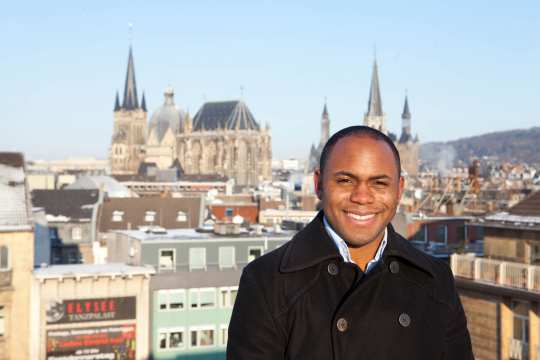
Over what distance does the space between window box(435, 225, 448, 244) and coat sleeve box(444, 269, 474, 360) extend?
43.2 meters

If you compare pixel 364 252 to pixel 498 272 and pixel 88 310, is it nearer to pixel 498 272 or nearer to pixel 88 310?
pixel 498 272

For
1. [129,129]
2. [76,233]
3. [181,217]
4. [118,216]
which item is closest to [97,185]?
[118,216]

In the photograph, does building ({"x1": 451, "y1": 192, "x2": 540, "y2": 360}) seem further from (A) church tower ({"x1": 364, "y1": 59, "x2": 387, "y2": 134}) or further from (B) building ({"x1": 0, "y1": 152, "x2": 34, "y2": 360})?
(A) church tower ({"x1": 364, "y1": 59, "x2": 387, "y2": 134})

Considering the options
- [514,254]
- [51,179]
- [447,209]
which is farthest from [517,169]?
[514,254]

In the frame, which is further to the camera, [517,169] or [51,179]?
[517,169]

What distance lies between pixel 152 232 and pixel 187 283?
17.9ft

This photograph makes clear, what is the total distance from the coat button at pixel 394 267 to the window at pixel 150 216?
53.9 metres

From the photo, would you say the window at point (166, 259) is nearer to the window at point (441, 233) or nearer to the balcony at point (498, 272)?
the balcony at point (498, 272)

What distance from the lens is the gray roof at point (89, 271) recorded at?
33.7 m

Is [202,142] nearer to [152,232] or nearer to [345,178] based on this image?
[152,232]

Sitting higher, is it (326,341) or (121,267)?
(326,341)

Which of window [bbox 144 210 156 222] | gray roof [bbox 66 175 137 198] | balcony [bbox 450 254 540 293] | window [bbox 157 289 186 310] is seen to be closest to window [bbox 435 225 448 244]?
window [bbox 157 289 186 310]

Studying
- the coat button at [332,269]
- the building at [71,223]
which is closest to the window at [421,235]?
the building at [71,223]

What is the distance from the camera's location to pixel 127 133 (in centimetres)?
19712
